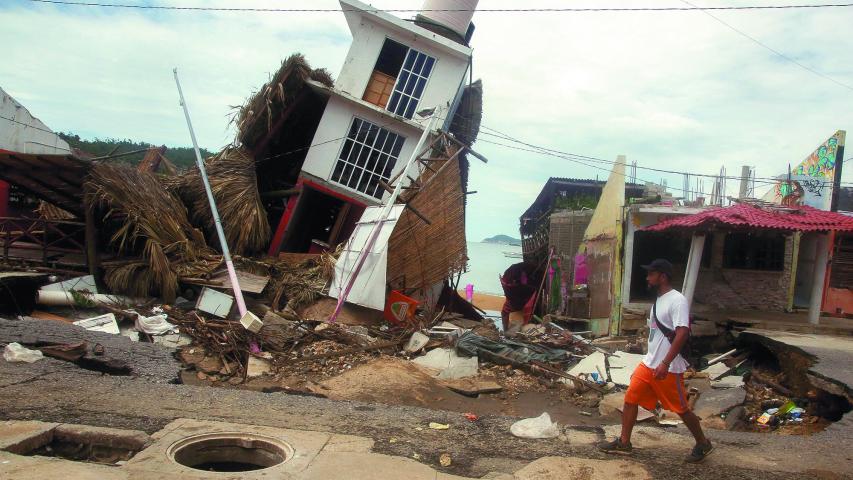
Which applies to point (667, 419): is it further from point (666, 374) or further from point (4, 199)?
point (4, 199)

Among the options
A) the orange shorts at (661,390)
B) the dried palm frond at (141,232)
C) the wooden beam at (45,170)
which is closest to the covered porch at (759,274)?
the orange shorts at (661,390)

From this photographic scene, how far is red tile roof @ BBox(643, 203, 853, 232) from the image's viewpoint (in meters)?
9.44

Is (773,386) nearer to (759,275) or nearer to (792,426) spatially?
(792,426)

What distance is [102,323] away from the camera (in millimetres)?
8914

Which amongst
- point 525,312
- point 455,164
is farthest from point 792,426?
point 525,312

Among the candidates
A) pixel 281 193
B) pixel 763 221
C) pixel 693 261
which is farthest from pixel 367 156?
pixel 763 221

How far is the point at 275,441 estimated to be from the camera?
4320mm

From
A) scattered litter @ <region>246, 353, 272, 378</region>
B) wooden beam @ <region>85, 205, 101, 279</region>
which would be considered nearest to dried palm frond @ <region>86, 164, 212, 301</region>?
wooden beam @ <region>85, 205, 101, 279</region>

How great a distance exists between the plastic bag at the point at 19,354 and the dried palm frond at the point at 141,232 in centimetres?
427

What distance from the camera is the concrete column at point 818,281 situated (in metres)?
10.8

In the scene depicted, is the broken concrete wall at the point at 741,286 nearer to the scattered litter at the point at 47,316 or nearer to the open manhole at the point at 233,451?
the open manhole at the point at 233,451

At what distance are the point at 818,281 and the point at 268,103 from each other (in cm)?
1201

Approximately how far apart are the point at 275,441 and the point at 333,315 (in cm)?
549

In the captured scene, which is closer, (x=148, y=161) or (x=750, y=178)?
(x=750, y=178)
